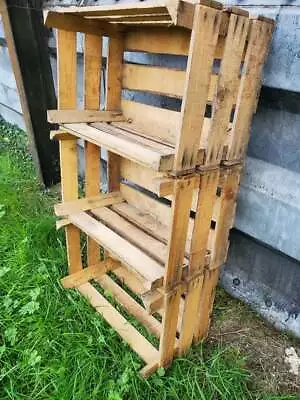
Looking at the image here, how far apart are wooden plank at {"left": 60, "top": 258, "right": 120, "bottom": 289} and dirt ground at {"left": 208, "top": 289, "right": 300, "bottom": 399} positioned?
783 mm

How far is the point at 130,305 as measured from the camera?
7.09 ft

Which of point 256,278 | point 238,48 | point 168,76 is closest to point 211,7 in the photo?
point 238,48

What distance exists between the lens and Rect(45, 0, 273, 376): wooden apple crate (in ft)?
3.96

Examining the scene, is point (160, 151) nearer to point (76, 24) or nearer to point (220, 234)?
point (220, 234)

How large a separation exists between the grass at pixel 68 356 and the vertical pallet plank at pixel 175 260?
0.18 m

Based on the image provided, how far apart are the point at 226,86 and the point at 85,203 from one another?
44.9 inches

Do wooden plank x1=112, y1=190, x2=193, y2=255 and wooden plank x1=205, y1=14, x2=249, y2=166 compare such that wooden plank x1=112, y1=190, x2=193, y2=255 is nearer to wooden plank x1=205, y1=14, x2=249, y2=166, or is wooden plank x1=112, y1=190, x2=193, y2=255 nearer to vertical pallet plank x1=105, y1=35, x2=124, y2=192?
vertical pallet plank x1=105, y1=35, x2=124, y2=192

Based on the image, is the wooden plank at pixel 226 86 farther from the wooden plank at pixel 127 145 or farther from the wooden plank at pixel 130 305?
the wooden plank at pixel 130 305

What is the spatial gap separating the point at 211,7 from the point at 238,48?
0.69ft

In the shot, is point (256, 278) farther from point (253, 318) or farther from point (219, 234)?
point (219, 234)

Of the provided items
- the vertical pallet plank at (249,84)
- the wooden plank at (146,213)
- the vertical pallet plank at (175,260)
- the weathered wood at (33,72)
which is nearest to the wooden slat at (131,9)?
the vertical pallet plank at (249,84)

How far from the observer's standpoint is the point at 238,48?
1.23 m

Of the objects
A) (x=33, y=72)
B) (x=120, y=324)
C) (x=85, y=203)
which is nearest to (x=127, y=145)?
(x=85, y=203)

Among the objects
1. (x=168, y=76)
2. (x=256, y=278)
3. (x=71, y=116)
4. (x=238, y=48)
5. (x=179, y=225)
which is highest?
(x=238, y=48)
